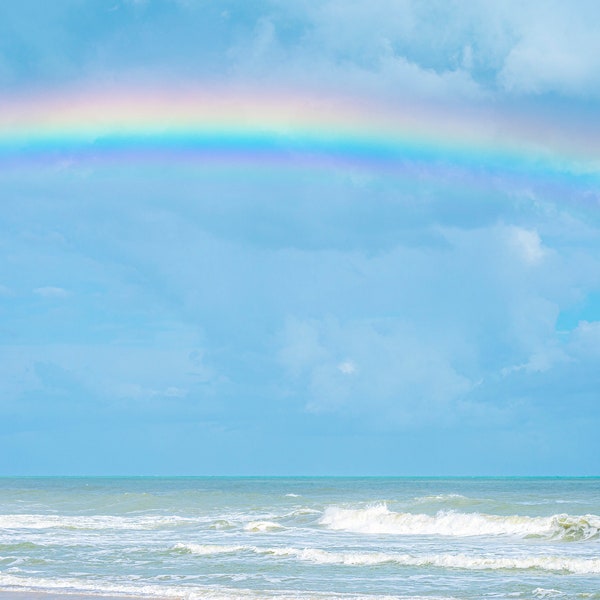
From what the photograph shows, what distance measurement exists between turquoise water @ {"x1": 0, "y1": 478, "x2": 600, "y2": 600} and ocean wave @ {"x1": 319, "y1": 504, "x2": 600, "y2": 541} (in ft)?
0.22

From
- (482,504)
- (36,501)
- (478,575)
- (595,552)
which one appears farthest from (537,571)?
(36,501)

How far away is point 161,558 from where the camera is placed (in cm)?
2586

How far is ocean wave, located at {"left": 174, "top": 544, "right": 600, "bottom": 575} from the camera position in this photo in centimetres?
2295

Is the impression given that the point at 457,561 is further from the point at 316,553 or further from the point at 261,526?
the point at 261,526

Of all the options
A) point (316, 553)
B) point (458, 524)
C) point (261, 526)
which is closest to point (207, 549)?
point (316, 553)

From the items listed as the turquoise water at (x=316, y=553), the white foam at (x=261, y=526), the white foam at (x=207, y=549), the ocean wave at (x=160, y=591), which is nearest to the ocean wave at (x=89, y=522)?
the turquoise water at (x=316, y=553)

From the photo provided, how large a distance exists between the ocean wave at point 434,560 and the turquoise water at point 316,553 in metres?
0.04

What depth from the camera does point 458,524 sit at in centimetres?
3628

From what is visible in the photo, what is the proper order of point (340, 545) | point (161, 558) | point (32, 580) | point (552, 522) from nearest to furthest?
point (32, 580)
point (161, 558)
point (340, 545)
point (552, 522)

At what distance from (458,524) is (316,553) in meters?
12.3

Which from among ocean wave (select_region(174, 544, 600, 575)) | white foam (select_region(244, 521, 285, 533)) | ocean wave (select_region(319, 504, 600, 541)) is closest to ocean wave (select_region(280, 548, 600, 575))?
ocean wave (select_region(174, 544, 600, 575))

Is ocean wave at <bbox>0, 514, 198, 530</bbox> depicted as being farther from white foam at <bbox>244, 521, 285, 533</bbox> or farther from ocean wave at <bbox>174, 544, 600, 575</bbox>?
ocean wave at <bbox>174, 544, 600, 575</bbox>

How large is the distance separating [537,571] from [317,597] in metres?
7.02

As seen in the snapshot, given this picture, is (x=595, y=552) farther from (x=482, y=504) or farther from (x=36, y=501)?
(x=36, y=501)
